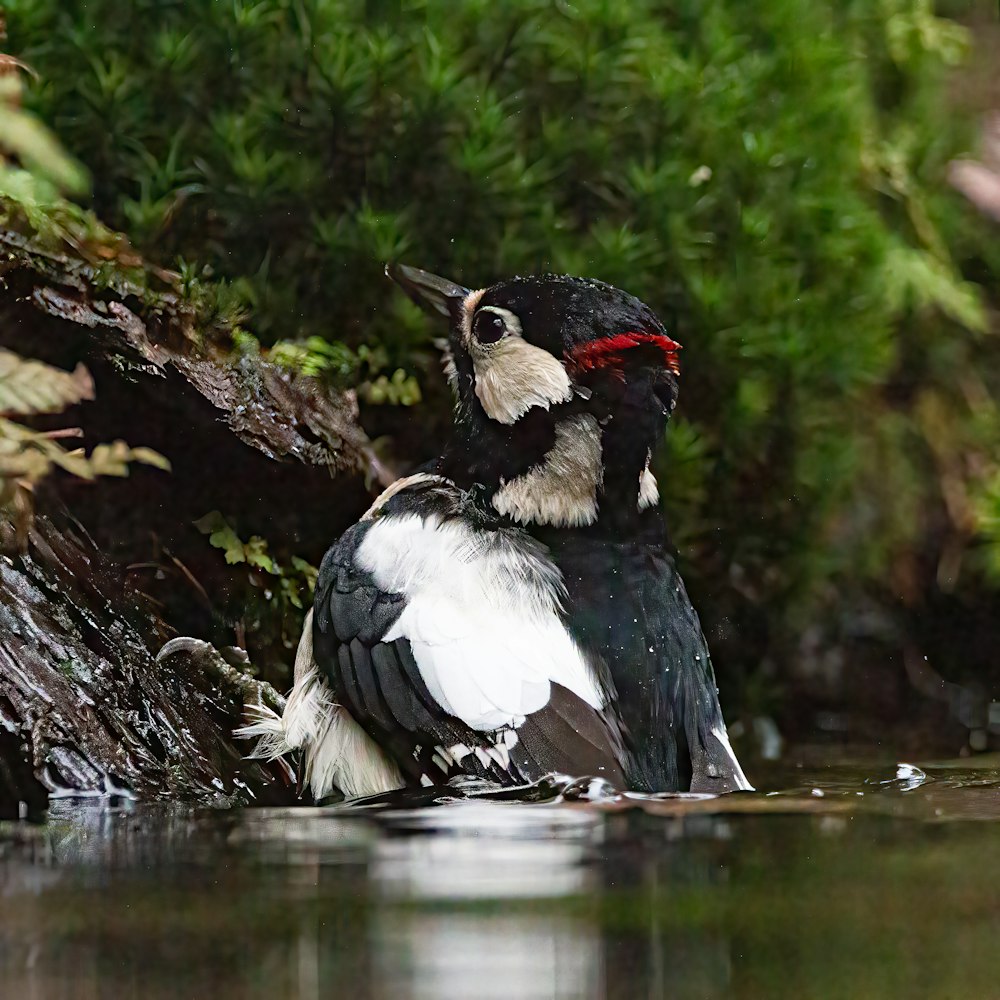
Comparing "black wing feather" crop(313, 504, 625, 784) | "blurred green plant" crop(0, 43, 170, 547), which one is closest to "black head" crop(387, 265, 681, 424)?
"black wing feather" crop(313, 504, 625, 784)

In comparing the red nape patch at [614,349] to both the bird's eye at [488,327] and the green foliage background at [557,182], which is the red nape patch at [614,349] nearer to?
the bird's eye at [488,327]

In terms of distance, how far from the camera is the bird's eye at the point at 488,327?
3600 millimetres

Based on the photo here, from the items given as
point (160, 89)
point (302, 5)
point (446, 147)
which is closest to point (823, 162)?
point (446, 147)

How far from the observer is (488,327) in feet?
11.9

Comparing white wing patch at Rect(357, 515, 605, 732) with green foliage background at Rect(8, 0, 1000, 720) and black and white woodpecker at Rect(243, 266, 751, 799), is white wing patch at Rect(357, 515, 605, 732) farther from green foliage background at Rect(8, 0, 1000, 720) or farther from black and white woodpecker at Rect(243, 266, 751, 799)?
green foliage background at Rect(8, 0, 1000, 720)

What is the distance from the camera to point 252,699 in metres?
3.62

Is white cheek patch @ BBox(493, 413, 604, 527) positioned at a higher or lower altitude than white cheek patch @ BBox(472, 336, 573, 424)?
lower

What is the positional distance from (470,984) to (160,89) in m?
3.32

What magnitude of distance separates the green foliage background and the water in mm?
1978

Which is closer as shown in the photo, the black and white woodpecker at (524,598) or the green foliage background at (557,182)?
the black and white woodpecker at (524,598)

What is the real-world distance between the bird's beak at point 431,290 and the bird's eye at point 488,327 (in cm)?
14

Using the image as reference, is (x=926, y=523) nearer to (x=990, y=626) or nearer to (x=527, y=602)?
(x=990, y=626)

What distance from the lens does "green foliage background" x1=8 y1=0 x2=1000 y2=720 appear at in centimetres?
421

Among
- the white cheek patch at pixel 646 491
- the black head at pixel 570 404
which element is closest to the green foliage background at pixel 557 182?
the black head at pixel 570 404
